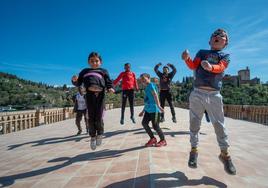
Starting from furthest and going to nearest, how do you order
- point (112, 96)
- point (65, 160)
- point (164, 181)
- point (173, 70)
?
point (112, 96)
point (173, 70)
point (65, 160)
point (164, 181)

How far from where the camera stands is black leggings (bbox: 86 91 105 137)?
4.09 m

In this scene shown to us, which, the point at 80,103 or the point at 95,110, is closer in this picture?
the point at 95,110

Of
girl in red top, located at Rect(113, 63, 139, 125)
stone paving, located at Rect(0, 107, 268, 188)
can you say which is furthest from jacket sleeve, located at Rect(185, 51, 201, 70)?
girl in red top, located at Rect(113, 63, 139, 125)

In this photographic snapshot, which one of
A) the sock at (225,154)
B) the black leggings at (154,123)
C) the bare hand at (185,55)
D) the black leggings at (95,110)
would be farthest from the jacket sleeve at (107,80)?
the sock at (225,154)

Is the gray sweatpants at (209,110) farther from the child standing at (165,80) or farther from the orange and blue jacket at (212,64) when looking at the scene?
the child standing at (165,80)

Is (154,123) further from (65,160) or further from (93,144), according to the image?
(65,160)

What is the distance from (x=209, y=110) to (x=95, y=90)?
1917mm

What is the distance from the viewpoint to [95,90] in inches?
160

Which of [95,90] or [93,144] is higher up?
[95,90]

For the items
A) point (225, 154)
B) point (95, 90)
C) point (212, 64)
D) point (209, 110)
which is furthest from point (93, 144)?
point (212, 64)

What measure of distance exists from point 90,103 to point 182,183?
2071 mm

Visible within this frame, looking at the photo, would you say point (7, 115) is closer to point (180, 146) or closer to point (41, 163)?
point (41, 163)

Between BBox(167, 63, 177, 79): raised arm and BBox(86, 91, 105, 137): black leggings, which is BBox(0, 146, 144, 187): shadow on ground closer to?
BBox(86, 91, 105, 137): black leggings

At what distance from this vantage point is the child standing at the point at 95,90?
4082 millimetres
